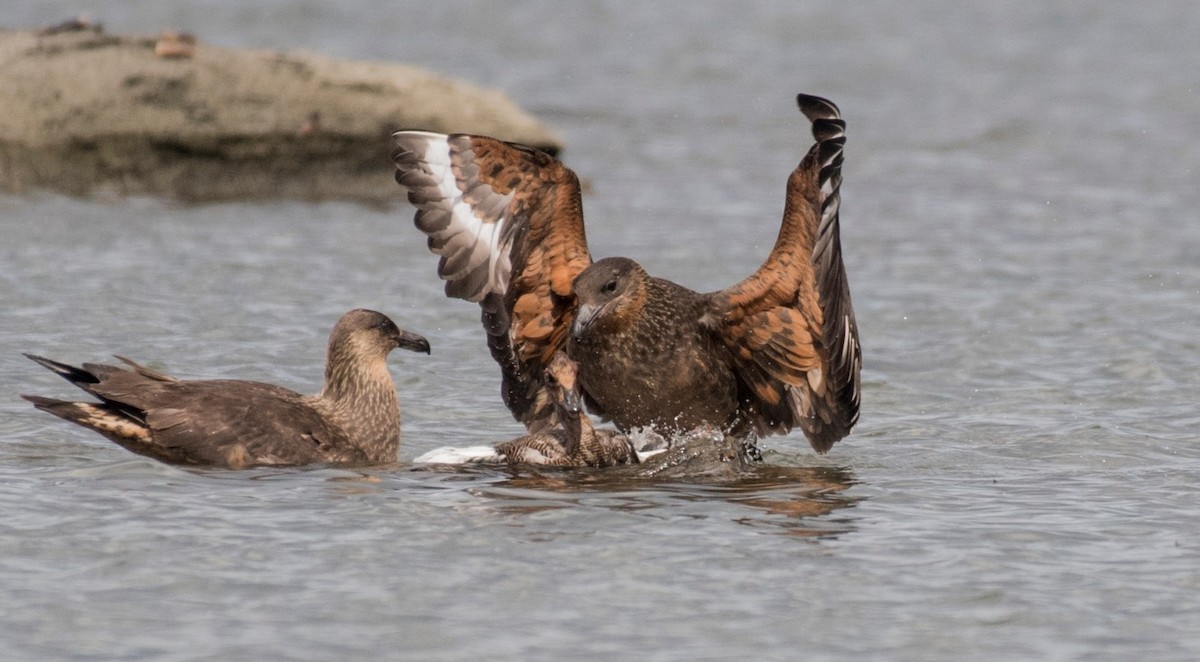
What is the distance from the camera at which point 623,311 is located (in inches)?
287

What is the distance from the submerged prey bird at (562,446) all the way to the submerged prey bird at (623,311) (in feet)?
0.47

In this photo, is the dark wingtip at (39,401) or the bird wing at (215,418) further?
the bird wing at (215,418)

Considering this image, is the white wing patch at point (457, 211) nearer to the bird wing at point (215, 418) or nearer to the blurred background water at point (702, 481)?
the blurred background water at point (702, 481)

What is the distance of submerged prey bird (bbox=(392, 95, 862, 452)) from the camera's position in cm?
707

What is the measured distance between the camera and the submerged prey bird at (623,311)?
707 centimetres

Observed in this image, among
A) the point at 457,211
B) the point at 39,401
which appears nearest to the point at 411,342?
the point at 457,211

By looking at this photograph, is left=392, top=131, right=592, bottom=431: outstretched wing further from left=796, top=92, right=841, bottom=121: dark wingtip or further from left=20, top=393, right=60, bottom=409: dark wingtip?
left=20, top=393, right=60, bottom=409: dark wingtip

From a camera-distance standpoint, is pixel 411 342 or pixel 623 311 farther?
pixel 411 342

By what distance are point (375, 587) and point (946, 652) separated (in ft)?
5.21

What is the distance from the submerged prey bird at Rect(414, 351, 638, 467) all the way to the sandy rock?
5407 millimetres

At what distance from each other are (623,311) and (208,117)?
5828mm

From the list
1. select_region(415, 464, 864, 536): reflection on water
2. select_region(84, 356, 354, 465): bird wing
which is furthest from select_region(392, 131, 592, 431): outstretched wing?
select_region(84, 356, 354, 465): bird wing

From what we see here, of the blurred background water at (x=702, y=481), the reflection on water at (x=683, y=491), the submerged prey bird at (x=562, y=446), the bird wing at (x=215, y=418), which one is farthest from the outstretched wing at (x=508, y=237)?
the bird wing at (x=215, y=418)

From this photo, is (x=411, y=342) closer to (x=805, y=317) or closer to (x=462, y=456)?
(x=462, y=456)
